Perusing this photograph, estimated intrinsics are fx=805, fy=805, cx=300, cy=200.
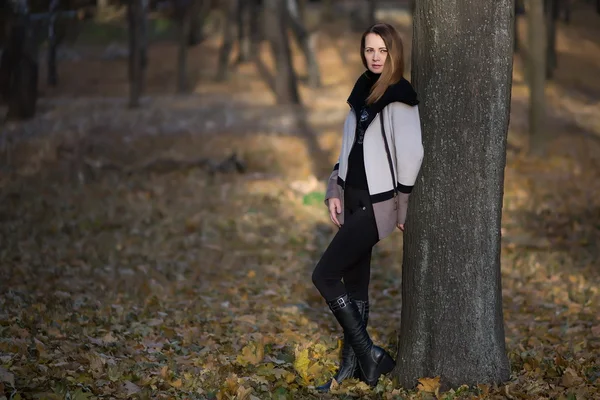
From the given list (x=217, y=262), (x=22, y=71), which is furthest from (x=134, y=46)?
(x=217, y=262)

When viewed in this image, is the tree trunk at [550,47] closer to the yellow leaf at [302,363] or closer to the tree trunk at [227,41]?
the tree trunk at [227,41]

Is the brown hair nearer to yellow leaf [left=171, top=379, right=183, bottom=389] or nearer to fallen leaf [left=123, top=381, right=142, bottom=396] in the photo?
yellow leaf [left=171, top=379, right=183, bottom=389]

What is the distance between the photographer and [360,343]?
5320 millimetres

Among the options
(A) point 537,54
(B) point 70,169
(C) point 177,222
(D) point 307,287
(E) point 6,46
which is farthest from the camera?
(E) point 6,46

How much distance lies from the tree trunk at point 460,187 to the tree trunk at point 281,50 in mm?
19654

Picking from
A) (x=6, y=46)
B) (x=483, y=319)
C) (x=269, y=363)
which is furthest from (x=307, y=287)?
(x=6, y=46)

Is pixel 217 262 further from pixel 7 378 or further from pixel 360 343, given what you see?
pixel 7 378

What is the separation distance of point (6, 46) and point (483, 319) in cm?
2135

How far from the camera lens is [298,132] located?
66.4 ft

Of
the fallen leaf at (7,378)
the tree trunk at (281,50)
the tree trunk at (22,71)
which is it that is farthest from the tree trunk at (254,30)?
the fallen leaf at (7,378)

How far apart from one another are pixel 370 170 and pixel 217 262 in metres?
5.37

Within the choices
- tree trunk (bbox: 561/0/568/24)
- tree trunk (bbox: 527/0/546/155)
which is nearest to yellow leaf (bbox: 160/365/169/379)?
tree trunk (bbox: 527/0/546/155)

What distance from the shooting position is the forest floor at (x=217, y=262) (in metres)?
5.47

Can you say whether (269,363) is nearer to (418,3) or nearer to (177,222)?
(418,3)
